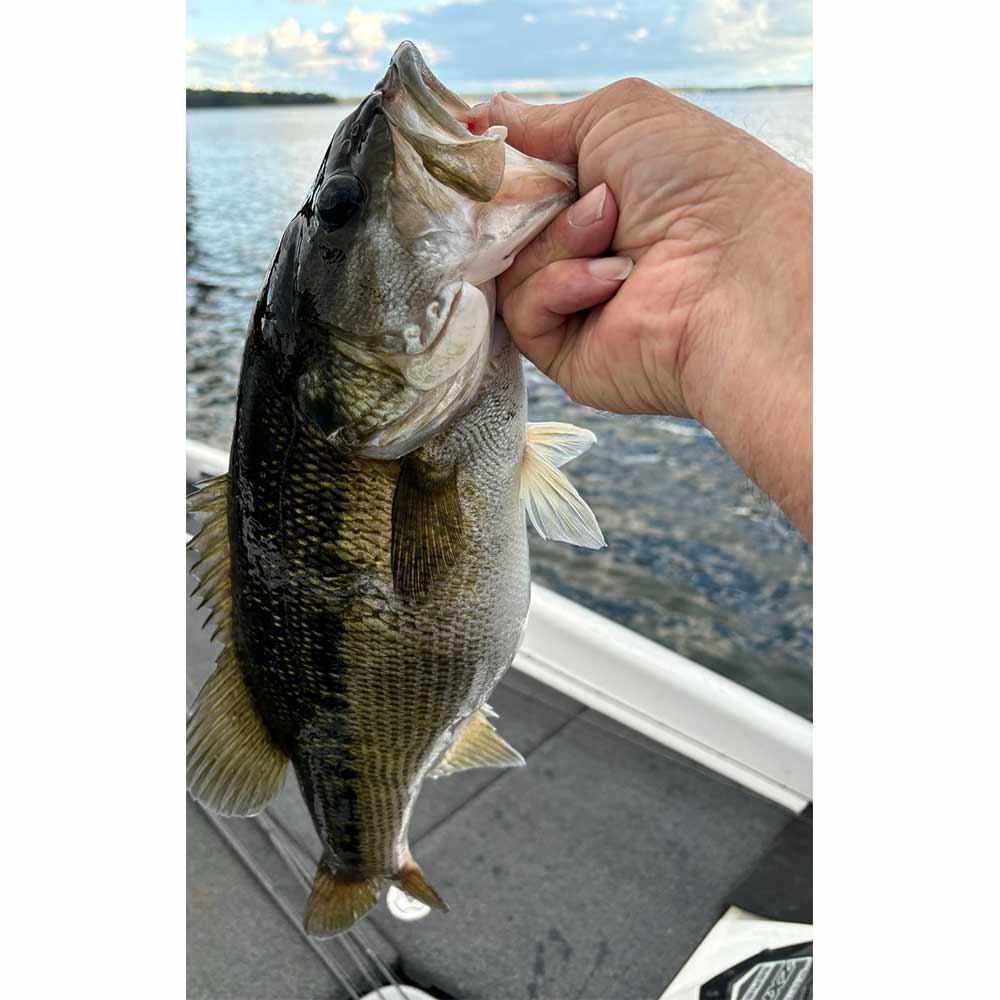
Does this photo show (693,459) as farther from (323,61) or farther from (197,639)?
(323,61)

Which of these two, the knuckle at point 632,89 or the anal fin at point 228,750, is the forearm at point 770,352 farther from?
the anal fin at point 228,750

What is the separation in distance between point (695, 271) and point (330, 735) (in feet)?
2.14

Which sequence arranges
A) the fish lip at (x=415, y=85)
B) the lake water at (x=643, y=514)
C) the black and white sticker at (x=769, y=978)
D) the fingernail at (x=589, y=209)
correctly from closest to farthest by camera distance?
1. the fish lip at (x=415, y=85)
2. the fingernail at (x=589, y=209)
3. the black and white sticker at (x=769, y=978)
4. the lake water at (x=643, y=514)

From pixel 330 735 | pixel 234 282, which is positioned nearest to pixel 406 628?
pixel 330 735

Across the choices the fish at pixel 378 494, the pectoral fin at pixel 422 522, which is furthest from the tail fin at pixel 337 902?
the pectoral fin at pixel 422 522

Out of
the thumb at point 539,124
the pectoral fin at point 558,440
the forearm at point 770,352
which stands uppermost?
the thumb at point 539,124

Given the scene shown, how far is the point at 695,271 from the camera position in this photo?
0.87m

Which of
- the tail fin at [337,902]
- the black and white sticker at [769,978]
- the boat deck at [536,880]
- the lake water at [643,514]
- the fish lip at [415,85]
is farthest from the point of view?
the lake water at [643,514]

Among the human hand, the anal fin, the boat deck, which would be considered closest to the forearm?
the human hand

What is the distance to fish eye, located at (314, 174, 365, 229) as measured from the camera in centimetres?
76

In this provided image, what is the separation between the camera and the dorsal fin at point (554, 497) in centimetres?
97

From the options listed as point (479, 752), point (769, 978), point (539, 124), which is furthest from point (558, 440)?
point (769, 978)
